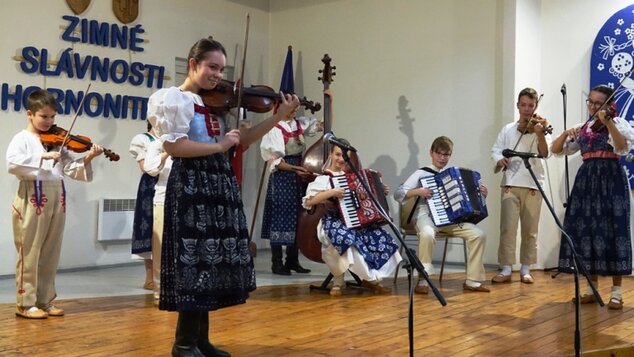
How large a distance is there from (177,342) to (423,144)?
14.4 feet

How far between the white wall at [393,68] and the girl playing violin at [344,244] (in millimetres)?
1944

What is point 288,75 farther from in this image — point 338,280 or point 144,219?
point 338,280

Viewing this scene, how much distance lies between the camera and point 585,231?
441 cm

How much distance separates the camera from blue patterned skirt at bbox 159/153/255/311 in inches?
106

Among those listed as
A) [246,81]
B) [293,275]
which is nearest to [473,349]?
[293,275]

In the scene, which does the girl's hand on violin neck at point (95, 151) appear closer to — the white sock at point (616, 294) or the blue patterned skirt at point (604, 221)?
the blue patterned skirt at point (604, 221)

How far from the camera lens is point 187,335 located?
9.25 ft

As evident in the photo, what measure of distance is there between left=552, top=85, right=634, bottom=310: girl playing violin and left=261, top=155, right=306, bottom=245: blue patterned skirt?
2.25m

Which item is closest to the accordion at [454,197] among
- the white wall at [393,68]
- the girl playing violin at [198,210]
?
the white wall at [393,68]

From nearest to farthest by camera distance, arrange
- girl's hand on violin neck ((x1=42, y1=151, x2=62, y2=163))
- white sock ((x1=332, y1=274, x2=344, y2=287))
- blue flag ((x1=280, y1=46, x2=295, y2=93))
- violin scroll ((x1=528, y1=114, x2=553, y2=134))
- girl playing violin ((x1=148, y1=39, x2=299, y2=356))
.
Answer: girl playing violin ((x1=148, y1=39, x2=299, y2=356)) → girl's hand on violin neck ((x1=42, y1=151, x2=62, y2=163)) → violin scroll ((x1=528, y1=114, x2=553, y2=134)) → white sock ((x1=332, y1=274, x2=344, y2=287)) → blue flag ((x1=280, y1=46, x2=295, y2=93))

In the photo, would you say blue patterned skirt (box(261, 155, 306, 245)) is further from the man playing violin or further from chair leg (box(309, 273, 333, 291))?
the man playing violin

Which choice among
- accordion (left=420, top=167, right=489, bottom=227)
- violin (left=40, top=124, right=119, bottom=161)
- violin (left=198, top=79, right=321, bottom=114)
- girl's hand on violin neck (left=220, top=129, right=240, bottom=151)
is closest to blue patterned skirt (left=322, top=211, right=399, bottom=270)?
accordion (left=420, top=167, right=489, bottom=227)

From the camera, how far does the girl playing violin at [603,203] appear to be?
432 centimetres

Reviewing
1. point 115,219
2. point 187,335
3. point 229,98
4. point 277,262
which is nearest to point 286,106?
point 229,98
